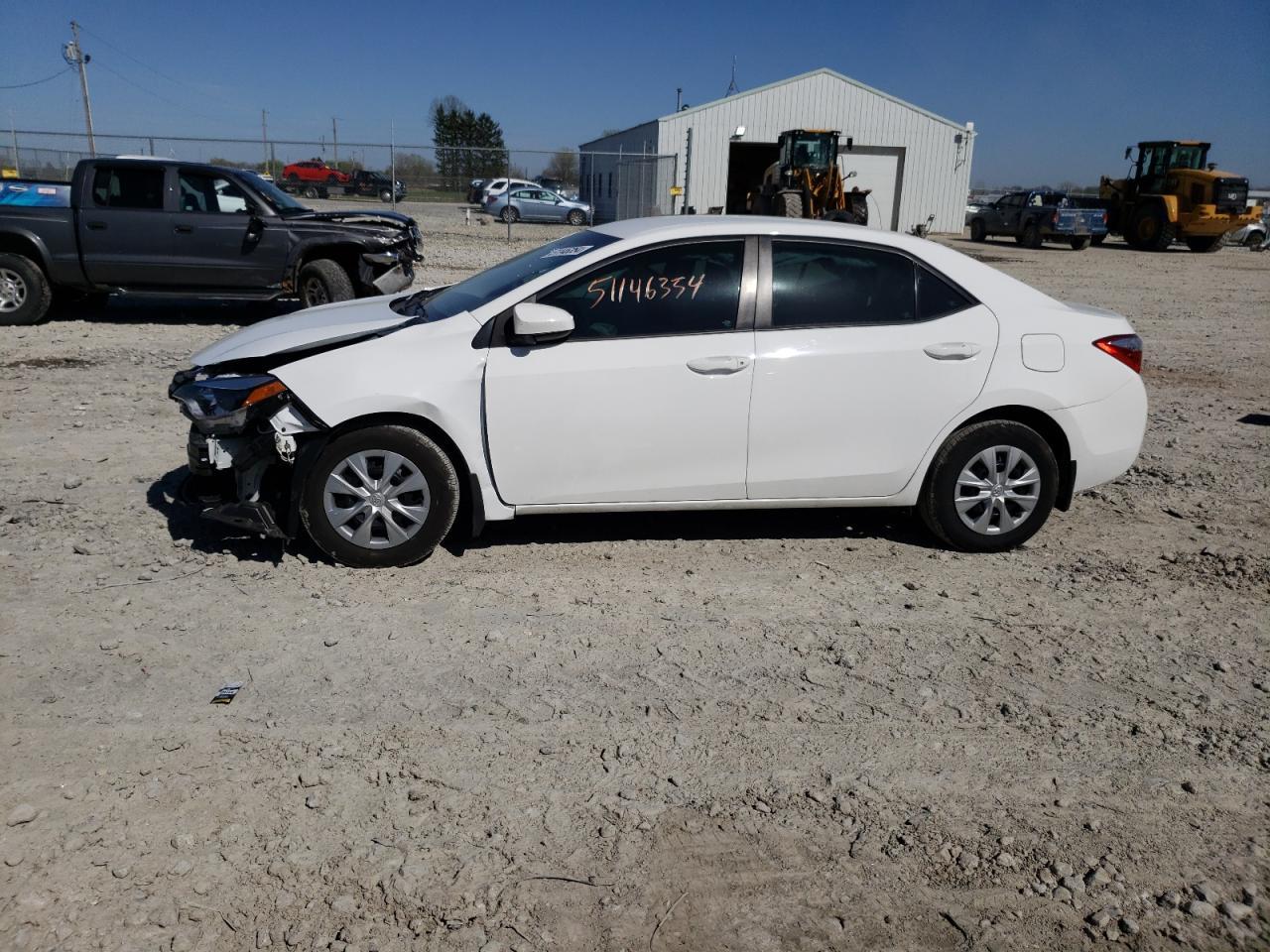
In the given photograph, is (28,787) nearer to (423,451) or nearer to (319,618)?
(319,618)

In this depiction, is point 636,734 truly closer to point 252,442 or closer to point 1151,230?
point 252,442

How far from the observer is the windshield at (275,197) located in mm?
11586

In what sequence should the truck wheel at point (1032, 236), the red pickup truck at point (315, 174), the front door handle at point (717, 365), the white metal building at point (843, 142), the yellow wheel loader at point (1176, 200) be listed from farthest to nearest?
1. the white metal building at point (843, 142)
2. the red pickup truck at point (315, 174)
3. the truck wheel at point (1032, 236)
4. the yellow wheel loader at point (1176, 200)
5. the front door handle at point (717, 365)

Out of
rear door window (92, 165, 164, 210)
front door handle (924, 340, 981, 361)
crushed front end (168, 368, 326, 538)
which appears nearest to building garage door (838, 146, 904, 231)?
rear door window (92, 165, 164, 210)

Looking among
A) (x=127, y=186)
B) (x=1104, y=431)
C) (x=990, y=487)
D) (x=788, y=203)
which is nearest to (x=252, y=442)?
(x=990, y=487)

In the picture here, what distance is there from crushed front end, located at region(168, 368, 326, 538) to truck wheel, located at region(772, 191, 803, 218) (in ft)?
72.6

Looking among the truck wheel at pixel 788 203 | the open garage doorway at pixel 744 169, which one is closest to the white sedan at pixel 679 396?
the truck wheel at pixel 788 203

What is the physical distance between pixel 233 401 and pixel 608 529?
2.08m

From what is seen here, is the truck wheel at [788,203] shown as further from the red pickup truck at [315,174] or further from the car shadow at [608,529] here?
the car shadow at [608,529]

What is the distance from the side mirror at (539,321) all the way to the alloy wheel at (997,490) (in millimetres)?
2206

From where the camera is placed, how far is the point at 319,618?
176 inches

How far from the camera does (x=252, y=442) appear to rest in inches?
187

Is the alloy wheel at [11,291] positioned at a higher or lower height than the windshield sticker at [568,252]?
lower

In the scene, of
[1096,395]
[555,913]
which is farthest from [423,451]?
[1096,395]
